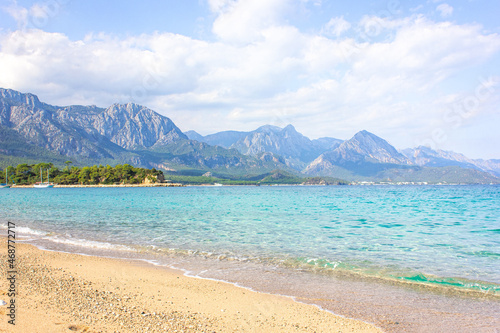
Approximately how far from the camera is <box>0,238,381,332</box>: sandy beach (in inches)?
297

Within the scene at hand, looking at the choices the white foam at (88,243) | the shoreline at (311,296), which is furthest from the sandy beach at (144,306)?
the white foam at (88,243)

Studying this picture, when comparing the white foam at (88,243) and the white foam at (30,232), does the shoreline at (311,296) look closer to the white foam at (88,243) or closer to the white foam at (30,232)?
the white foam at (88,243)

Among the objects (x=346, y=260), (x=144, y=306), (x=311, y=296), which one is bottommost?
(x=346, y=260)

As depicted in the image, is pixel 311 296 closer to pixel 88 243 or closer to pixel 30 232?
pixel 88 243

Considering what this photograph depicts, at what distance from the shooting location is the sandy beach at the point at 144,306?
7.54 m

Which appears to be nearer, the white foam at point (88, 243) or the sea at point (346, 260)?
the sea at point (346, 260)

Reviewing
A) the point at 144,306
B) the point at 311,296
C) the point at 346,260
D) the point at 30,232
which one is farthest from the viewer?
the point at 30,232

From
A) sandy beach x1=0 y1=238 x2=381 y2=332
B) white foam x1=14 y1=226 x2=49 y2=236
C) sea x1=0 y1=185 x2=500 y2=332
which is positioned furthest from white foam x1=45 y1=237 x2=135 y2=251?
sandy beach x1=0 y1=238 x2=381 y2=332

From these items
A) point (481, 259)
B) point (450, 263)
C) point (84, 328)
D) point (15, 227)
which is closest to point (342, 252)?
point (450, 263)

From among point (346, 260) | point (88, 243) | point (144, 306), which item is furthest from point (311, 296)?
point (88, 243)

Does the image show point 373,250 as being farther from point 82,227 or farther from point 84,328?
point 82,227

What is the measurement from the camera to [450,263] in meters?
14.9

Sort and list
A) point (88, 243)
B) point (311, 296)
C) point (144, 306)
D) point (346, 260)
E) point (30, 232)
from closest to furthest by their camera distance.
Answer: point (144, 306) → point (311, 296) → point (346, 260) → point (88, 243) → point (30, 232)

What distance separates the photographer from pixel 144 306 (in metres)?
8.93
